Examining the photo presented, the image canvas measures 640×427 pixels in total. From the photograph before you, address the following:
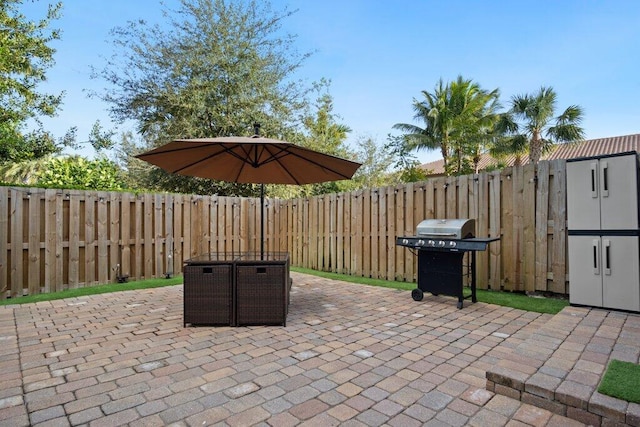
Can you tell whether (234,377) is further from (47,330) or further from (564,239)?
(564,239)

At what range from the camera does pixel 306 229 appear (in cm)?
770

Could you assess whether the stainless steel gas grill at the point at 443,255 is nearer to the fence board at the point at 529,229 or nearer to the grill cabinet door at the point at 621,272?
the fence board at the point at 529,229

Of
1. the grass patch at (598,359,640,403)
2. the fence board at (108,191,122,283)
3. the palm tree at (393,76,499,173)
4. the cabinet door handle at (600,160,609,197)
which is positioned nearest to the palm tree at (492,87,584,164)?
the palm tree at (393,76,499,173)

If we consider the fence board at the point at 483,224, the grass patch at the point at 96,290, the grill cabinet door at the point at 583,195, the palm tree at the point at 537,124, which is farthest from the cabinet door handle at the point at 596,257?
the palm tree at the point at 537,124

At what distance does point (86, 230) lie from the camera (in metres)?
5.64

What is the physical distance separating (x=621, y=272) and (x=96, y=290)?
6853 millimetres

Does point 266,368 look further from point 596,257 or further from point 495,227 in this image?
point 495,227

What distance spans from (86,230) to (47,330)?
9.11ft

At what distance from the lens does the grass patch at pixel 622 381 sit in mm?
1735

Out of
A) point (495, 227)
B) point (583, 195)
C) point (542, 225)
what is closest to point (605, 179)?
point (583, 195)

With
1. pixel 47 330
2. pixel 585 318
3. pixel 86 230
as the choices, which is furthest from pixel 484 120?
pixel 47 330

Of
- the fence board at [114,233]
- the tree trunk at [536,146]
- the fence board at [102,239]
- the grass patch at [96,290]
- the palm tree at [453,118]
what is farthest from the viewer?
the palm tree at [453,118]

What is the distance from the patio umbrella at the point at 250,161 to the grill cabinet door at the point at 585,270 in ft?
8.55

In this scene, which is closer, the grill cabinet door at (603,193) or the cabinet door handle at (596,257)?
the grill cabinet door at (603,193)
